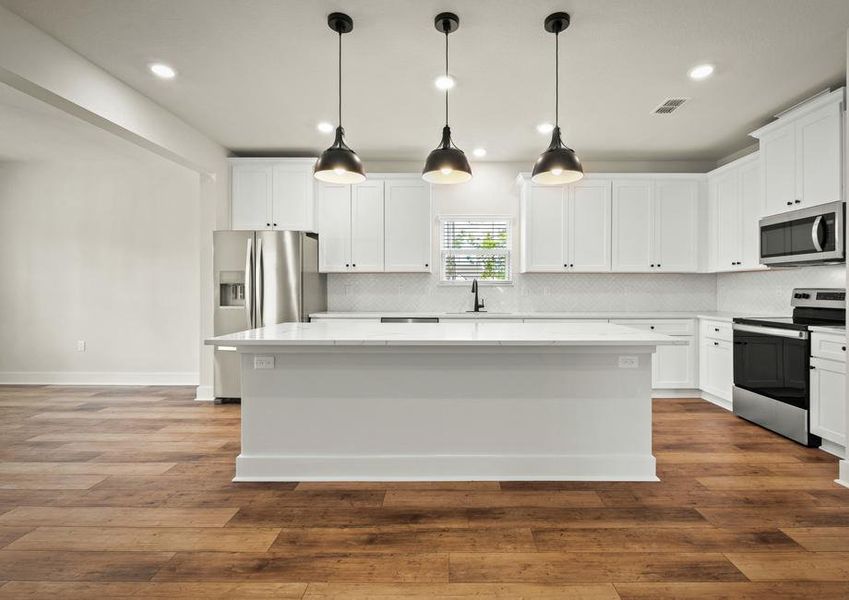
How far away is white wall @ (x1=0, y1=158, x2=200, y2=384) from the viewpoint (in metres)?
5.65

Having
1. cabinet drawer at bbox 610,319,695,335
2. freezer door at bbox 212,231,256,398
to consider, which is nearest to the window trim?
cabinet drawer at bbox 610,319,695,335

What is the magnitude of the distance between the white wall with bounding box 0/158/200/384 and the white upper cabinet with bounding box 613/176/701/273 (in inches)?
198

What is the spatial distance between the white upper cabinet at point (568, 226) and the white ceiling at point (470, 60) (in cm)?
67

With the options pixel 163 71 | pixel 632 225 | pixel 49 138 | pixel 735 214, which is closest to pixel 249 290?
pixel 163 71

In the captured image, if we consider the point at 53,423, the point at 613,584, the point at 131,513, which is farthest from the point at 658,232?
the point at 53,423

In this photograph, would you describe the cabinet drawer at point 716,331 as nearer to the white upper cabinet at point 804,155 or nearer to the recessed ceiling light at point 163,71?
the white upper cabinet at point 804,155

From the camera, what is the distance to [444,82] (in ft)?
11.0

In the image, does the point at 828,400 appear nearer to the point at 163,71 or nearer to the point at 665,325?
the point at 665,325

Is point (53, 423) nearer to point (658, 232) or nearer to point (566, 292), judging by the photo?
point (566, 292)

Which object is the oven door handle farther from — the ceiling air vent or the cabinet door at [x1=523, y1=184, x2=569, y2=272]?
the ceiling air vent

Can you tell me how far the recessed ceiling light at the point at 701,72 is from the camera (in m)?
3.16

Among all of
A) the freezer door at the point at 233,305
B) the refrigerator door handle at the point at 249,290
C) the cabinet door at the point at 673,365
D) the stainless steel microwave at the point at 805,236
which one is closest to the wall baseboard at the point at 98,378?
the freezer door at the point at 233,305

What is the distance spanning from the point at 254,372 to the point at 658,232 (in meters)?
4.44

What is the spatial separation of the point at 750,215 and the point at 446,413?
3.70 meters
